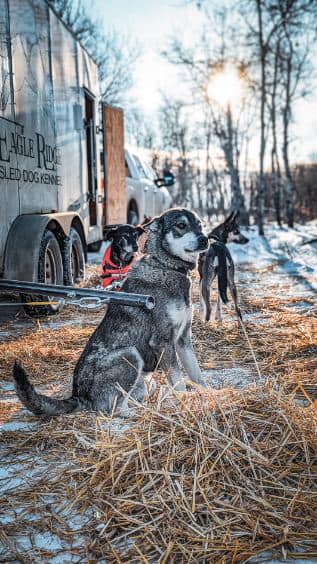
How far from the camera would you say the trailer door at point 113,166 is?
1001 centimetres

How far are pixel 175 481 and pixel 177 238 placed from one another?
6.08 feet

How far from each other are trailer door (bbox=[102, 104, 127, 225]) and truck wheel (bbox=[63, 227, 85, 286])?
2330mm

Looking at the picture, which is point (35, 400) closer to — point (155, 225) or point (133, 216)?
point (155, 225)

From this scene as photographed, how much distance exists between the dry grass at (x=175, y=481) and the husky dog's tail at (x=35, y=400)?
0.08 m

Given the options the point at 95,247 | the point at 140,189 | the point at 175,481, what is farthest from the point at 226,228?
the point at 140,189

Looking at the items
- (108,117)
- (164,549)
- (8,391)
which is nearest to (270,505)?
(164,549)

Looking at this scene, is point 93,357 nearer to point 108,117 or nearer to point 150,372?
point 150,372

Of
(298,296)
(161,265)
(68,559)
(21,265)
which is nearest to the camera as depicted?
(68,559)

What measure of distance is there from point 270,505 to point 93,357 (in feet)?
4.91

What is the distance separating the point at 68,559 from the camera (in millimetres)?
1945

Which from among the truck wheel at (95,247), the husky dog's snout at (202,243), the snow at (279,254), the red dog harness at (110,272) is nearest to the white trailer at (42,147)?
the red dog harness at (110,272)

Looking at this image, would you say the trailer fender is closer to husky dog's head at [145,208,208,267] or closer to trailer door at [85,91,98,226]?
husky dog's head at [145,208,208,267]

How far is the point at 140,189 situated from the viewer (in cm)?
1448

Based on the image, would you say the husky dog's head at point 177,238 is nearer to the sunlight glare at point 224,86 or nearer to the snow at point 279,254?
the snow at point 279,254
